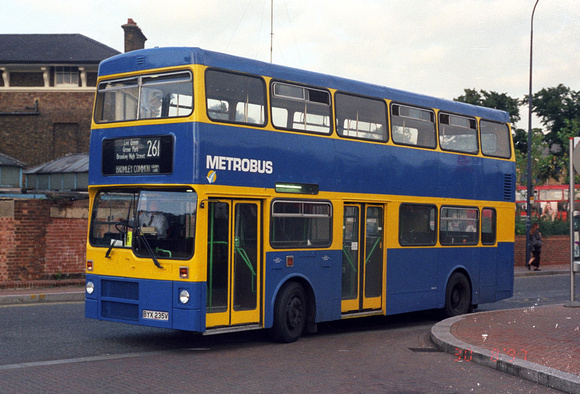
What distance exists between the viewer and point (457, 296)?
15.3 meters

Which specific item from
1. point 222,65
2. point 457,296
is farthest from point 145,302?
point 457,296

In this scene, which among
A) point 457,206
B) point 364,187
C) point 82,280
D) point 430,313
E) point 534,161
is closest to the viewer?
point 364,187

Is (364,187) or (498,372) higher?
(364,187)

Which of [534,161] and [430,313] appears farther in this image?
[534,161]

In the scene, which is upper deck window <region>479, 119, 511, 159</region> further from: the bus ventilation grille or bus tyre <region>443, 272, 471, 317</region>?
bus tyre <region>443, 272, 471, 317</region>

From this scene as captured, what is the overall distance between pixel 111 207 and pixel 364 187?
4341 mm

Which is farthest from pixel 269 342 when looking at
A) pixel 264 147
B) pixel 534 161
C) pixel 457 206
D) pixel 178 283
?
pixel 534 161

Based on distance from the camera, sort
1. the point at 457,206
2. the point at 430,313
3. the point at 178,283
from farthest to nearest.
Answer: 1. the point at 430,313
2. the point at 457,206
3. the point at 178,283

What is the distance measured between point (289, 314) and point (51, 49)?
27.5m

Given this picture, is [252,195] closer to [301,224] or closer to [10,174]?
[301,224]

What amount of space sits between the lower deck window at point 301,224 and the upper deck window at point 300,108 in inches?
46.8

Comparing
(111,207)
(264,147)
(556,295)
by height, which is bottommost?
(556,295)

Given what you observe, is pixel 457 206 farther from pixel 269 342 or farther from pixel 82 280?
pixel 82 280

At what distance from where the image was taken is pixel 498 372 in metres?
9.20
